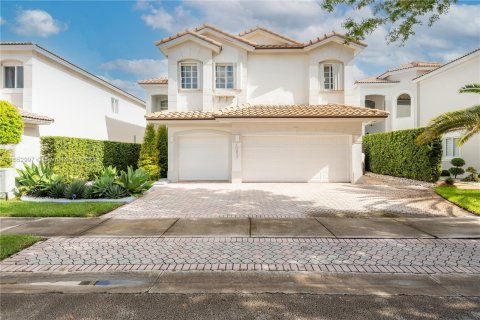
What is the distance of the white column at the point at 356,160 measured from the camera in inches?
606

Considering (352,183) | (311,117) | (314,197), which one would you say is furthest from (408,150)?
(314,197)

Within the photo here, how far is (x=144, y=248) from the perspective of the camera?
223 inches

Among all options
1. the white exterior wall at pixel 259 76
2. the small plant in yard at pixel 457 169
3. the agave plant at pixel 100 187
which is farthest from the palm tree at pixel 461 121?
the agave plant at pixel 100 187

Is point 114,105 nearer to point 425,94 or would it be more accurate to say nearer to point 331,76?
point 331,76

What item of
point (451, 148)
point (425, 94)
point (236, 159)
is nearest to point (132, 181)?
point (236, 159)

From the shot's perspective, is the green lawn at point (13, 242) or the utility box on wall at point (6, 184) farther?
the utility box on wall at point (6, 184)

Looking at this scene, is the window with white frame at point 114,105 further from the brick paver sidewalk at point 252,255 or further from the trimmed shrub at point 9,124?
the brick paver sidewalk at point 252,255

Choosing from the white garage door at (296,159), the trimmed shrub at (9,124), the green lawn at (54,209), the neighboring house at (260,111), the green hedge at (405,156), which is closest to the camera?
the green lawn at (54,209)

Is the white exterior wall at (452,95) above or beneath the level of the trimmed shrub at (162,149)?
above

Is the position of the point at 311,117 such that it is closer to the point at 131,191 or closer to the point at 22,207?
the point at 131,191

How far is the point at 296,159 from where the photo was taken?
15.9 meters

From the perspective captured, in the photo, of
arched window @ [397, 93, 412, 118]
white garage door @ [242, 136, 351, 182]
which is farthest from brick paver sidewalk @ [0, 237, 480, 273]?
arched window @ [397, 93, 412, 118]

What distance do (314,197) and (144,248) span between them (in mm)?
7430

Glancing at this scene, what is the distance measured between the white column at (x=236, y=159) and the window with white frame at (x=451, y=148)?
13637 mm
